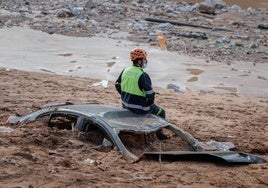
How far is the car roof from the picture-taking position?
753 cm

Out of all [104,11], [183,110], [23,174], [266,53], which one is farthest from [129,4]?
[23,174]

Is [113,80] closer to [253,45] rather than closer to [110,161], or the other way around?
[253,45]

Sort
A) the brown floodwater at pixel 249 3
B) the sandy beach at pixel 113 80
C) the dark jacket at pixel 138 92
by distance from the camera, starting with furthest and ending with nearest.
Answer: the brown floodwater at pixel 249 3, the dark jacket at pixel 138 92, the sandy beach at pixel 113 80

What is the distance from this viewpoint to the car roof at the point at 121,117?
24.7 feet

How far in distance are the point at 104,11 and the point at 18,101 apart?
13852 mm

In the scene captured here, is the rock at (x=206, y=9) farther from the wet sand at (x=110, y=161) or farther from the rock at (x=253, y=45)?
the wet sand at (x=110, y=161)

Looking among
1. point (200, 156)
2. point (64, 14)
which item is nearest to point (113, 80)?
point (200, 156)

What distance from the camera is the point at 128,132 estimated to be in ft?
24.7

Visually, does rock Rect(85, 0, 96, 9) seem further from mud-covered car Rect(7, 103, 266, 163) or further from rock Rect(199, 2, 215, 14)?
mud-covered car Rect(7, 103, 266, 163)

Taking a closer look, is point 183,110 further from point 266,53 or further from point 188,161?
point 266,53

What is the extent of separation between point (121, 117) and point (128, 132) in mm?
415

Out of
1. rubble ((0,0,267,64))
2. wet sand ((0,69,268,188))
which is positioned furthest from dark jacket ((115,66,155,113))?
rubble ((0,0,267,64))

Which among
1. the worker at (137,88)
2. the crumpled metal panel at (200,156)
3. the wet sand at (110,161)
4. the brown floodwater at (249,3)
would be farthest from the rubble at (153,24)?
the crumpled metal panel at (200,156)

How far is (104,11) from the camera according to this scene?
978 inches
